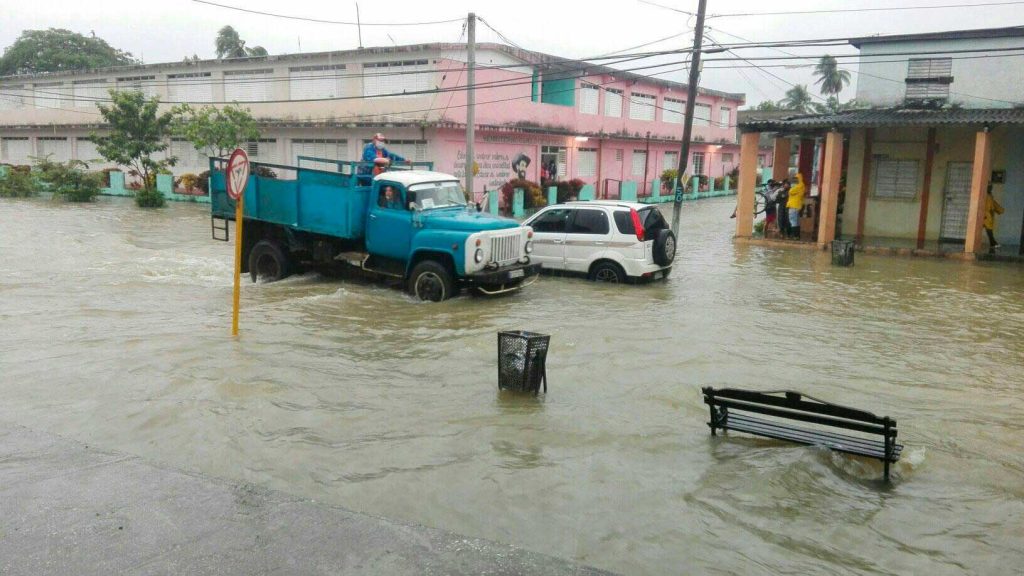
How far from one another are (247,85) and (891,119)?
25.0 m

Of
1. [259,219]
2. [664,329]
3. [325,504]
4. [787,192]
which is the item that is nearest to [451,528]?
[325,504]

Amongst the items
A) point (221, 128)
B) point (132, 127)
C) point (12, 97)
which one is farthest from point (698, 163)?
point (12, 97)

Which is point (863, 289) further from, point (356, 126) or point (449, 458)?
point (356, 126)

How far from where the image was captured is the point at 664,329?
11266mm

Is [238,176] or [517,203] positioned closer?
[238,176]

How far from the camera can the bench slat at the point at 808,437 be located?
6035mm

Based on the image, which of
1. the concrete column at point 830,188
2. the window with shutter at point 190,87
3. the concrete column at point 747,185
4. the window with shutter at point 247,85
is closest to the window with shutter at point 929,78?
the concrete column at point 830,188

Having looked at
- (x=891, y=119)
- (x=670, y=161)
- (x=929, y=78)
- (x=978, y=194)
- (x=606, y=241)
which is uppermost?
(x=929, y=78)

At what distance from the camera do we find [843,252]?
17.6 m

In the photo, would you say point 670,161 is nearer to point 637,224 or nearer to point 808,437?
point 637,224

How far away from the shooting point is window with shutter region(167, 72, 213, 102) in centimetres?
3572

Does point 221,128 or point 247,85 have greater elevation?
point 247,85

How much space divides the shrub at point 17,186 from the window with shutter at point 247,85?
862cm

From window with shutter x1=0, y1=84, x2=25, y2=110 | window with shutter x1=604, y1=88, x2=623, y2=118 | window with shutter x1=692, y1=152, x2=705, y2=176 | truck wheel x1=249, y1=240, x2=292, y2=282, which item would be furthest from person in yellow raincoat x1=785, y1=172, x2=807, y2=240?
window with shutter x1=0, y1=84, x2=25, y2=110
